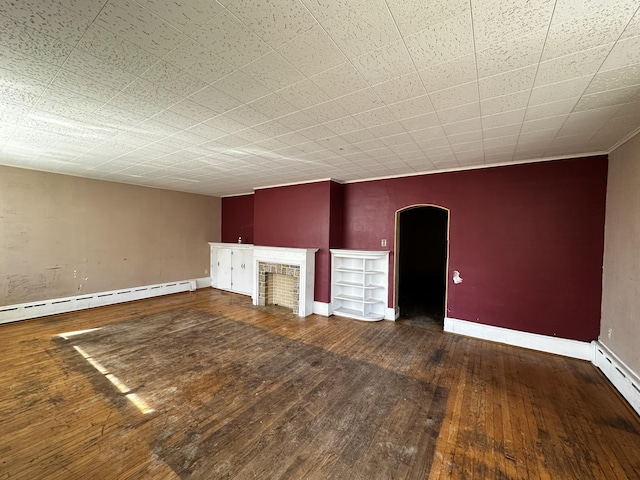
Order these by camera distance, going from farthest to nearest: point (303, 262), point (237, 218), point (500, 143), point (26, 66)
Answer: point (237, 218)
point (303, 262)
point (500, 143)
point (26, 66)

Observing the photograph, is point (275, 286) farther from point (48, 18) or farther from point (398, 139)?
point (48, 18)

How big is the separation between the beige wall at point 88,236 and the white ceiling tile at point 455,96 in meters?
7.04

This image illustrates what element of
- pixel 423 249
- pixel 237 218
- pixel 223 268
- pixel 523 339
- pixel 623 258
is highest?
pixel 237 218

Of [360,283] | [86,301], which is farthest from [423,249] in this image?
[86,301]

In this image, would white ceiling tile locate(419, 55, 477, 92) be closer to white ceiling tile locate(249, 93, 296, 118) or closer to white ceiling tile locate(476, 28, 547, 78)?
white ceiling tile locate(476, 28, 547, 78)

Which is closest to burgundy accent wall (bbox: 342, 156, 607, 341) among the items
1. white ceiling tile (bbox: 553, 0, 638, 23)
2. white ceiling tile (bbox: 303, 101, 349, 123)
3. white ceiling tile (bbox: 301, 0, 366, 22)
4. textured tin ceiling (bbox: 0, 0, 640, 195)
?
textured tin ceiling (bbox: 0, 0, 640, 195)

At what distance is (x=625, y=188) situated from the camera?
2934 millimetres

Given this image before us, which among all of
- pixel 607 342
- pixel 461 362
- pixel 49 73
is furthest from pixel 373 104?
pixel 607 342

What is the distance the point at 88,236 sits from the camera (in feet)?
18.5

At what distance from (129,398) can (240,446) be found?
1.42 meters

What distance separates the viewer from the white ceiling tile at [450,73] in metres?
1.72

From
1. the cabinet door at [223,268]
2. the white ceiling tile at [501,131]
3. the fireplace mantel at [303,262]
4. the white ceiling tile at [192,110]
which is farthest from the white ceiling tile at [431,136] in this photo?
the cabinet door at [223,268]

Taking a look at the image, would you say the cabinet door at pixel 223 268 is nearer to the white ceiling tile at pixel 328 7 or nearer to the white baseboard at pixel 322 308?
the white baseboard at pixel 322 308

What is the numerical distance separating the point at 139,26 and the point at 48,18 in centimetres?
47
